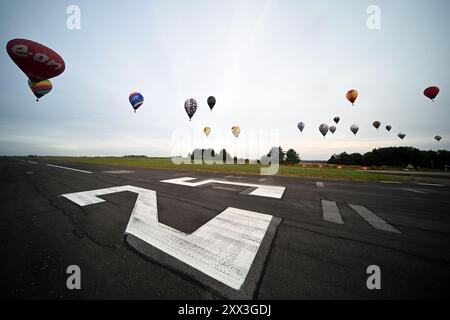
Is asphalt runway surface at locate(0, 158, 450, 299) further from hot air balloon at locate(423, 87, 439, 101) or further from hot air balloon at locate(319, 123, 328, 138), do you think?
hot air balloon at locate(319, 123, 328, 138)

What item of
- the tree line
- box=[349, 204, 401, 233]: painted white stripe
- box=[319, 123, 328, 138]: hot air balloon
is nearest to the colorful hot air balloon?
box=[349, 204, 401, 233]: painted white stripe

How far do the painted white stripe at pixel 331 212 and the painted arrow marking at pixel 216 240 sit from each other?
152 centimetres

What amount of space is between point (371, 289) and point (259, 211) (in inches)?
99.4

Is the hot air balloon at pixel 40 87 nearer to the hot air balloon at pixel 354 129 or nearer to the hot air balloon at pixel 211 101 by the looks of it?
the hot air balloon at pixel 211 101

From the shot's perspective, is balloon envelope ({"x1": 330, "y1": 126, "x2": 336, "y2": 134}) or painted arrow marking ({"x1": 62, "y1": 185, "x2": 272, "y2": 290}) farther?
balloon envelope ({"x1": 330, "y1": 126, "x2": 336, "y2": 134})

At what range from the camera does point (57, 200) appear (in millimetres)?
5086

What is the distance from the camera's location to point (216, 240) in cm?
274

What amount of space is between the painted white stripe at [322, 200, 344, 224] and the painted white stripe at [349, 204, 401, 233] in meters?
0.52

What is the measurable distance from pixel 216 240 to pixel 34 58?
16.1m

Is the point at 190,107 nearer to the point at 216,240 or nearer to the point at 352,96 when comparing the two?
the point at 216,240

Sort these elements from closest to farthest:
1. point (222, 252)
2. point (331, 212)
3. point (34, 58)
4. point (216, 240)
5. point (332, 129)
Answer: point (222, 252), point (216, 240), point (331, 212), point (34, 58), point (332, 129)

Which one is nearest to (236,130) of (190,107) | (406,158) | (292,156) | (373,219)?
(190,107)

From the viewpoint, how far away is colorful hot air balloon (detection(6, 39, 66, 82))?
9258 mm

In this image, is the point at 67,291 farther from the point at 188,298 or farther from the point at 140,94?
the point at 140,94
